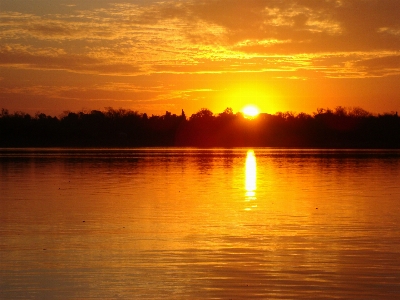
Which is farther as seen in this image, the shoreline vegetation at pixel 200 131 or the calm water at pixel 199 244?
the shoreline vegetation at pixel 200 131

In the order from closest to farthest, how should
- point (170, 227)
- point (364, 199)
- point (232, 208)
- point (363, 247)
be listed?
point (363, 247) → point (170, 227) → point (232, 208) → point (364, 199)

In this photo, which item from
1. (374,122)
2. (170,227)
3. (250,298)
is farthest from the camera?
(374,122)

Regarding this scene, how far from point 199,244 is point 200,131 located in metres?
114

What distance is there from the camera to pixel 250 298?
24.4ft

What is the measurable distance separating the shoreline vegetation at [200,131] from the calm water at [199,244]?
8585 centimetres

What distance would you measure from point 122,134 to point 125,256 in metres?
107

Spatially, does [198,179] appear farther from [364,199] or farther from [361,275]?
[361,275]

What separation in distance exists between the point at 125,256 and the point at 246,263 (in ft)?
6.01

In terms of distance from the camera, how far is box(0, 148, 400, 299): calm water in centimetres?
790

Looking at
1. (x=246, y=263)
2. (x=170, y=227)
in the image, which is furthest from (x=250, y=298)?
(x=170, y=227)

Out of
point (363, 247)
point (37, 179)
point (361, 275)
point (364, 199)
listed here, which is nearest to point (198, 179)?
point (37, 179)

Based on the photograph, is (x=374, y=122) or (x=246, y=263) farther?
(x=374, y=122)

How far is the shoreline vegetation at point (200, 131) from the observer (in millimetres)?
104875

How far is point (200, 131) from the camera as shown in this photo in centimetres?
12431
